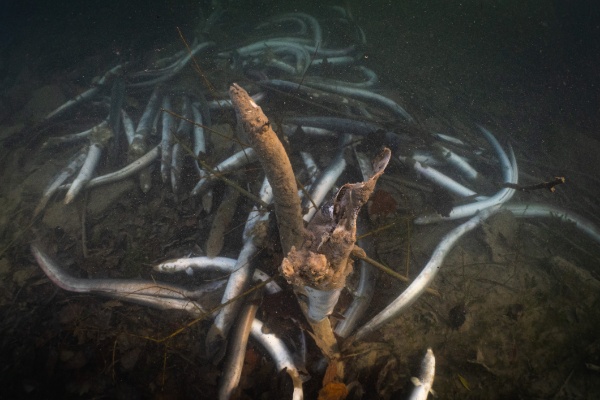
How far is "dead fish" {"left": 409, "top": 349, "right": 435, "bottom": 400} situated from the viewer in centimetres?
229

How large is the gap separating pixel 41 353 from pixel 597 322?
596 cm

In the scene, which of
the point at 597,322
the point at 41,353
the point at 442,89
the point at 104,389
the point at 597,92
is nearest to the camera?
the point at 104,389

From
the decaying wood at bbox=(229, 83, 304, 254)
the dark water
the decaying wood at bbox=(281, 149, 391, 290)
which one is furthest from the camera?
the dark water

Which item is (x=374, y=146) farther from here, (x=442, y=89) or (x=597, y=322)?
(x=442, y=89)

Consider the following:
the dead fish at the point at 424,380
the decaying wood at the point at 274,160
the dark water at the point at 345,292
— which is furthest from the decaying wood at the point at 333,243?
the dead fish at the point at 424,380

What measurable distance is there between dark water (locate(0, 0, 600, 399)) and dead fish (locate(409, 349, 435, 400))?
0.09 m

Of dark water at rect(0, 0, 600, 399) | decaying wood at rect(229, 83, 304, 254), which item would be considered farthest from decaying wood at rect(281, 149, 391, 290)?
dark water at rect(0, 0, 600, 399)

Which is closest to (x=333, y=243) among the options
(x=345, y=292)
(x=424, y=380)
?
(x=345, y=292)

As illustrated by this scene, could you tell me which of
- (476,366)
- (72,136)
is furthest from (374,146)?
(72,136)

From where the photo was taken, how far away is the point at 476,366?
8.71 feet

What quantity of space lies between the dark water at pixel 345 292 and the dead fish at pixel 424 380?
0.09 m

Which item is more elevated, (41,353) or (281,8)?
(281,8)

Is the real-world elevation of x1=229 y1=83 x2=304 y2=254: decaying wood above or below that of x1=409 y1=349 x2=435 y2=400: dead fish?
above

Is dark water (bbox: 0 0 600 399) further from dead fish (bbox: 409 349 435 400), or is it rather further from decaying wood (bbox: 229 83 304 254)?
decaying wood (bbox: 229 83 304 254)
